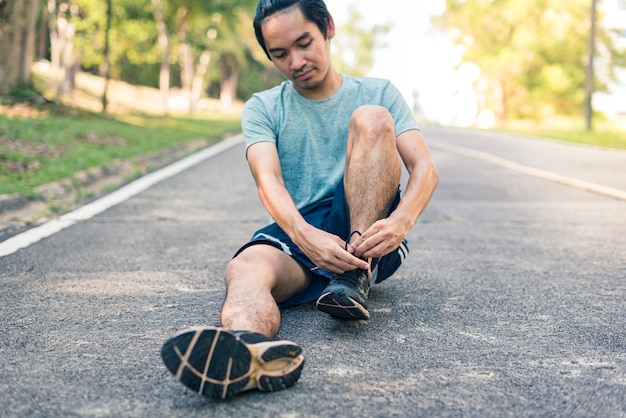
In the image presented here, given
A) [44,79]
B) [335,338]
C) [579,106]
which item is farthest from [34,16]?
[579,106]

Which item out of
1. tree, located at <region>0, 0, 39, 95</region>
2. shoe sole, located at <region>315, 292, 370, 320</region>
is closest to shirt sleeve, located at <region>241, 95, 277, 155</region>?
shoe sole, located at <region>315, 292, 370, 320</region>

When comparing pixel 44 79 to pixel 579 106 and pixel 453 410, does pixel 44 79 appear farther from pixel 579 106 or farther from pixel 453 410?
pixel 453 410

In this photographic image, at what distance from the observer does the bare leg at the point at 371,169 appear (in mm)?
2977

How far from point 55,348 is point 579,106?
48.4m

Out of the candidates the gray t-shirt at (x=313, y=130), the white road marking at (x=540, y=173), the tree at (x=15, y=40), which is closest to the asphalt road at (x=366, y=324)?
the gray t-shirt at (x=313, y=130)

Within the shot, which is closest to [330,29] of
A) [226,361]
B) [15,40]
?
[226,361]

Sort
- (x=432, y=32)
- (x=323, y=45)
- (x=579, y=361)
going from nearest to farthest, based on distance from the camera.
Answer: (x=579, y=361), (x=323, y=45), (x=432, y=32)

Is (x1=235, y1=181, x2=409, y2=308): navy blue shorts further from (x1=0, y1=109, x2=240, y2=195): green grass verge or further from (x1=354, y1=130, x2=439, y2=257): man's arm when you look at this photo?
(x1=0, y1=109, x2=240, y2=195): green grass verge

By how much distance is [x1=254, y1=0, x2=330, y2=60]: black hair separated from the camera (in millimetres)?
3191

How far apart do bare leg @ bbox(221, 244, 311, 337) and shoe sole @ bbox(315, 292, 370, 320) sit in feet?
0.57

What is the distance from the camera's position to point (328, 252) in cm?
281

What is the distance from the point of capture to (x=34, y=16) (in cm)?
1513

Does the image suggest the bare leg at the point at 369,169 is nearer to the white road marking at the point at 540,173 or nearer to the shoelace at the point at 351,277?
the shoelace at the point at 351,277

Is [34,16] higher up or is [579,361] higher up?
[34,16]
